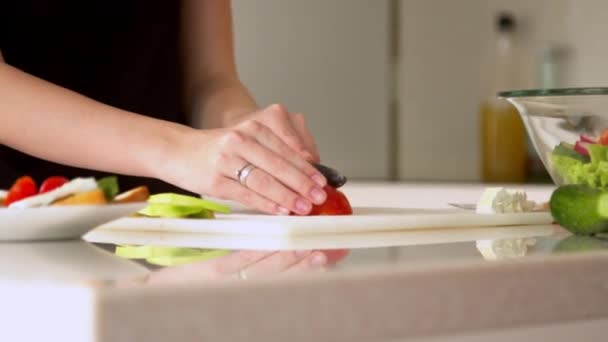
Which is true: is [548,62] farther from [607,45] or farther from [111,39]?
[111,39]

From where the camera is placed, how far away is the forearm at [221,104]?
1.43 m

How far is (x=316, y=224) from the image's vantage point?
828 millimetres

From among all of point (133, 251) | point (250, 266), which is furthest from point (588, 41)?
point (250, 266)

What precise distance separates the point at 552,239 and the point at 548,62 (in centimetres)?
183

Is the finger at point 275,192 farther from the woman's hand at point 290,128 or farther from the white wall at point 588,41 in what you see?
the white wall at point 588,41

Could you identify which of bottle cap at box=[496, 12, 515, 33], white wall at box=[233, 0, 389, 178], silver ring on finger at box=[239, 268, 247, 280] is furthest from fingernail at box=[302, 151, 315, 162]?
white wall at box=[233, 0, 389, 178]

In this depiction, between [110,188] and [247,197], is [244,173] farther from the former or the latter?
[110,188]

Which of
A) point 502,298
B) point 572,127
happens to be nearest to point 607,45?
point 572,127

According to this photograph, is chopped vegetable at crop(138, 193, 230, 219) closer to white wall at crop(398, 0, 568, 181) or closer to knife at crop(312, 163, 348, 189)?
knife at crop(312, 163, 348, 189)

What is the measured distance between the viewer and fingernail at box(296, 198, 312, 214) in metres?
0.96

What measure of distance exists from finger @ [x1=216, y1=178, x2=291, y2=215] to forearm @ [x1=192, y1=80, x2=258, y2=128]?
355 millimetres

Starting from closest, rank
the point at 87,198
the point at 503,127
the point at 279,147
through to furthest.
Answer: the point at 87,198
the point at 279,147
the point at 503,127

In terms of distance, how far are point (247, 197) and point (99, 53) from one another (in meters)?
0.59

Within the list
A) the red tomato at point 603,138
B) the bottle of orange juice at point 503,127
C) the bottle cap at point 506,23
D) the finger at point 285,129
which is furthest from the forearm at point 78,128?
the bottle cap at point 506,23
